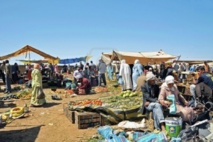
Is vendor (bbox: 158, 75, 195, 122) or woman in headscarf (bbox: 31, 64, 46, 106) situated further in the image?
woman in headscarf (bbox: 31, 64, 46, 106)

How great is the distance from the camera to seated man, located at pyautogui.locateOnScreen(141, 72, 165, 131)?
17.9ft

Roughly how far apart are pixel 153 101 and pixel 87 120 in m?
1.95

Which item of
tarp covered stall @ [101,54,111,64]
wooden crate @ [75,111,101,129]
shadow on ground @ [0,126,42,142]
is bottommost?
shadow on ground @ [0,126,42,142]

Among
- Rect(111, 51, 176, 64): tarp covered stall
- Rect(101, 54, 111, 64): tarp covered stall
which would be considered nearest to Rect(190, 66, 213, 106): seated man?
Rect(111, 51, 176, 64): tarp covered stall

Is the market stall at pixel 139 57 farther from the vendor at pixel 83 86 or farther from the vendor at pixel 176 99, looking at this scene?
the vendor at pixel 176 99

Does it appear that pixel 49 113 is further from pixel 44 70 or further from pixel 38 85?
pixel 44 70

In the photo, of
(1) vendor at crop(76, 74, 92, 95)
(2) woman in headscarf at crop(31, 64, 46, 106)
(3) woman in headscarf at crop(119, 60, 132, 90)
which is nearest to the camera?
(2) woman in headscarf at crop(31, 64, 46, 106)

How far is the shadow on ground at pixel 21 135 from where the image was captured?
19.7 ft

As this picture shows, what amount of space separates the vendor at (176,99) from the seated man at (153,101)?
180mm

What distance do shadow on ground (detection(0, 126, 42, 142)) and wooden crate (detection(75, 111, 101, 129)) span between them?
1.13 meters

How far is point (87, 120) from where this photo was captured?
22.0 feet

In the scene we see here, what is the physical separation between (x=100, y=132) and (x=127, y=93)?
3.74 meters

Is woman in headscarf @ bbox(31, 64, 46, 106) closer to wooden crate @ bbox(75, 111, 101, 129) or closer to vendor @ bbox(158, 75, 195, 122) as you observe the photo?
wooden crate @ bbox(75, 111, 101, 129)

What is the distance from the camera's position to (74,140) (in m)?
5.73
